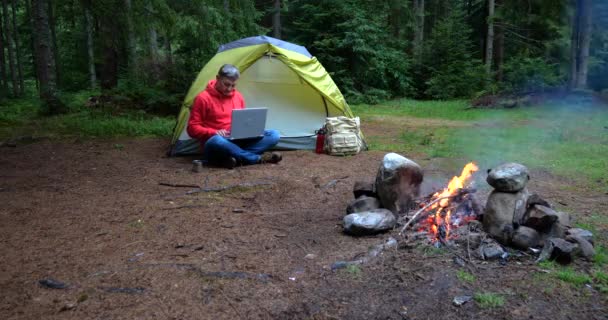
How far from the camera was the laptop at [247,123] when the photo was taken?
6168 millimetres

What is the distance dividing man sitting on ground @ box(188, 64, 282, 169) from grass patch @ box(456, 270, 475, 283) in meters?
3.91

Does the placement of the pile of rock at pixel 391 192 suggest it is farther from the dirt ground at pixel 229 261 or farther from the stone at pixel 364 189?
the dirt ground at pixel 229 261

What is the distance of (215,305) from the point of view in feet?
8.48

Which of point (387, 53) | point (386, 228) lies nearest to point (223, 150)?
point (386, 228)

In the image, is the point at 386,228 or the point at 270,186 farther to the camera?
the point at 270,186

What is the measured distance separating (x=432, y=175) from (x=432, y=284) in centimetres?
271

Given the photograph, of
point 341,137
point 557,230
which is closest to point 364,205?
point 557,230

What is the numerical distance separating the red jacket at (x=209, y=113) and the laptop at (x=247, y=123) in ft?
0.89

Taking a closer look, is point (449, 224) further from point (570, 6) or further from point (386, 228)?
point (570, 6)

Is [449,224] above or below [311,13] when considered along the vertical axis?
below

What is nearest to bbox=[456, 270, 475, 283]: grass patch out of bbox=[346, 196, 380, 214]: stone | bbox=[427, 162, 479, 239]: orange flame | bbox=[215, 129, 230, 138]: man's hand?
bbox=[427, 162, 479, 239]: orange flame

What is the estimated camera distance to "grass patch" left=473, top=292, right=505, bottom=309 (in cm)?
250

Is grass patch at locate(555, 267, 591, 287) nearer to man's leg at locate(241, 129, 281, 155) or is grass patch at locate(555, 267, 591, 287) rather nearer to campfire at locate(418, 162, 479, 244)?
campfire at locate(418, 162, 479, 244)

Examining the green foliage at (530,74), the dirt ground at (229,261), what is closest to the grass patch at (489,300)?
the dirt ground at (229,261)
